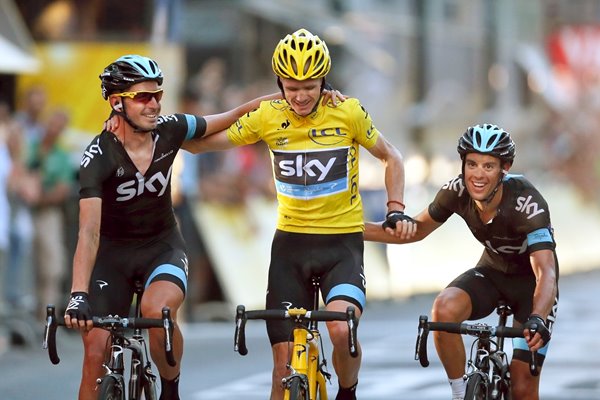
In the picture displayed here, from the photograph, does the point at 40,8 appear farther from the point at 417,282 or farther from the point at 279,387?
the point at 279,387

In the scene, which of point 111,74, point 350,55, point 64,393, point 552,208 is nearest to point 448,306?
point 111,74

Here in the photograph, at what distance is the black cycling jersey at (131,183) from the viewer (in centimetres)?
947

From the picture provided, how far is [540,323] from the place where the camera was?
910 centimetres

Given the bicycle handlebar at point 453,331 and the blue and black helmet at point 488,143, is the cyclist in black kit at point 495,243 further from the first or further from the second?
the bicycle handlebar at point 453,331

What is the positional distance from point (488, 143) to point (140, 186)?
189cm

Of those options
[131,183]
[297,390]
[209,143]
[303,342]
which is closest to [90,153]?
[131,183]

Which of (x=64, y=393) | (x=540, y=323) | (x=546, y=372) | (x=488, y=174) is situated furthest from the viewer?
(x=546, y=372)

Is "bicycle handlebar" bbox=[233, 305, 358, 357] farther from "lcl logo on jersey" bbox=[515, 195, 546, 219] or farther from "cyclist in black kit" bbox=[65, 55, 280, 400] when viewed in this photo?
"lcl logo on jersey" bbox=[515, 195, 546, 219]

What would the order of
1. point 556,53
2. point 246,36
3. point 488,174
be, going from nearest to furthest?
point 488,174 → point 246,36 → point 556,53

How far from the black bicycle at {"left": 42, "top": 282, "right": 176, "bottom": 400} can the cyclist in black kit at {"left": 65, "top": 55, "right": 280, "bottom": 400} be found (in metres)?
0.08

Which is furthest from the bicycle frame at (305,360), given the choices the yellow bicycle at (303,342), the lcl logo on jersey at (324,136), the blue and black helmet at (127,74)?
the blue and black helmet at (127,74)

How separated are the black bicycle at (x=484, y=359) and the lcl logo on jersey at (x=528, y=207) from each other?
25.5 inches

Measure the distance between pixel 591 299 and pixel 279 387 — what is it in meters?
17.4

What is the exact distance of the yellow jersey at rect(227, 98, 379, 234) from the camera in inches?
385
